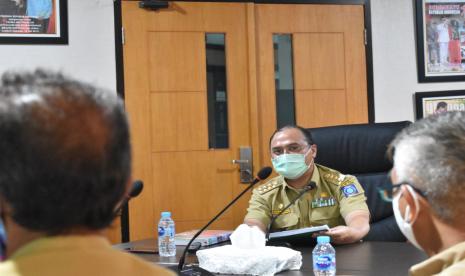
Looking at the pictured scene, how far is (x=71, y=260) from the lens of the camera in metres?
0.72

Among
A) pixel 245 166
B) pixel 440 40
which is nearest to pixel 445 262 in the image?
pixel 245 166

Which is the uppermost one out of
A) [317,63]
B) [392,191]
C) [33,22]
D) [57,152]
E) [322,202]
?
[33,22]

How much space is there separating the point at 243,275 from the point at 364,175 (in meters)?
1.35

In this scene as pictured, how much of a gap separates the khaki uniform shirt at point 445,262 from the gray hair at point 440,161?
0.07m

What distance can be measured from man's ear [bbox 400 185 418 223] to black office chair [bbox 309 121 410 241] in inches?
70.9

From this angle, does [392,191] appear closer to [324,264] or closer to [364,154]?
[324,264]

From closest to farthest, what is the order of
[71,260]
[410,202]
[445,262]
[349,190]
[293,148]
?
[71,260] < [445,262] < [410,202] < [349,190] < [293,148]

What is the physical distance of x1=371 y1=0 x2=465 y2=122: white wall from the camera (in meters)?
4.27

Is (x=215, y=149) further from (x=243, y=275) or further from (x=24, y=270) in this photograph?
(x=24, y=270)

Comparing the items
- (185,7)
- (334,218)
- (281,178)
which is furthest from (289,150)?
(185,7)

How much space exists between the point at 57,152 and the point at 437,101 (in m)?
4.00

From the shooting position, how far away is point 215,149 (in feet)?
13.0

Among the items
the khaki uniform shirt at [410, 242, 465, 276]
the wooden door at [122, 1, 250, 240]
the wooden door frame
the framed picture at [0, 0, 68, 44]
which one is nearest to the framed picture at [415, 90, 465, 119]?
the wooden door frame

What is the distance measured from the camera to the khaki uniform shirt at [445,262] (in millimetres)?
1031
